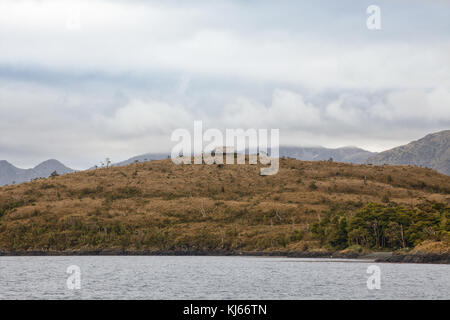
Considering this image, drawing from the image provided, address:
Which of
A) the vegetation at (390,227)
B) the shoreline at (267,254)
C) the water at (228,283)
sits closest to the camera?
the water at (228,283)

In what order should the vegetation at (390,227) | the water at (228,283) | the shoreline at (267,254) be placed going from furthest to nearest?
the vegetation at (390,227)
the shoreline at (267,254)
the water at (228,283)

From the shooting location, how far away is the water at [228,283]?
7331cm

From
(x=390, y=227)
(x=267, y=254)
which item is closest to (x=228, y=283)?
(x=390, y=227)

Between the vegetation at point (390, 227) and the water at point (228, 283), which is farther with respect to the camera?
the vegetation at point (390, 227)

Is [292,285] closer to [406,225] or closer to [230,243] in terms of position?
[406,225]

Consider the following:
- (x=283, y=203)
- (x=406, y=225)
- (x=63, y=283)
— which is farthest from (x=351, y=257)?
(x=63, y=283)

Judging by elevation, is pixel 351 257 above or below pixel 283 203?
below

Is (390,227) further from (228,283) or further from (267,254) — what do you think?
(228,283)

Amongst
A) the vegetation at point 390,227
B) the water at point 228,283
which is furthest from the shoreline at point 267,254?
the water at point 228,283

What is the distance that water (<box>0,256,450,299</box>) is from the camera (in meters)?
73.3

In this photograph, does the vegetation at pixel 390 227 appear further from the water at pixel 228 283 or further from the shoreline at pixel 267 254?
the water at pixel 228 283
